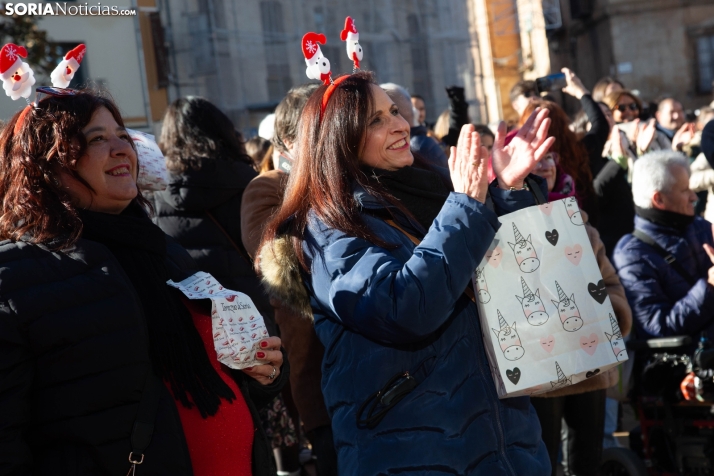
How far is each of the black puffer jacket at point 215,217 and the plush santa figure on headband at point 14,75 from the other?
5.41ft

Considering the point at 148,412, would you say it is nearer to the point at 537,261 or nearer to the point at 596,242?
the point at 537,261

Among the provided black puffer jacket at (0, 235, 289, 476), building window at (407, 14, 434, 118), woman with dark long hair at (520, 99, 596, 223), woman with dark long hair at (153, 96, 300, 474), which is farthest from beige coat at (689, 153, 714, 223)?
building window at (407, 14, 434, 118)

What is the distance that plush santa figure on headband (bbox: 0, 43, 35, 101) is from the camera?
2.93m

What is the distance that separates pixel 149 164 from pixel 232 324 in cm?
181

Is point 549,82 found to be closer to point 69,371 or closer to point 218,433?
point 218,433

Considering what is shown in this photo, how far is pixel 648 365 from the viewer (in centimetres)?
453

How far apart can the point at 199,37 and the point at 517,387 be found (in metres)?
18.3

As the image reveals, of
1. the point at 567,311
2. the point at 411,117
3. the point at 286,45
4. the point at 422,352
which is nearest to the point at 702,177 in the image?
the point at 411,117

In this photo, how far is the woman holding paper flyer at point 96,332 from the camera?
2232 millimetres

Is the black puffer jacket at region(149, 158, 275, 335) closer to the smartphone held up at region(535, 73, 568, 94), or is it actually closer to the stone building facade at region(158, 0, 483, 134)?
the smartphone held up at region(535, 73, 568, 94)

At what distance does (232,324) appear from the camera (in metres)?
2.50

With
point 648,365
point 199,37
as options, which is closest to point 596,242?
point 648,365

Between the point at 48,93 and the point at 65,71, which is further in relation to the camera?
the point at 65,71

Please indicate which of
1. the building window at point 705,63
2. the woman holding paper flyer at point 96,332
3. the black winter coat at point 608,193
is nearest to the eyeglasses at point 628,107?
the black winter coat at point 608,193
